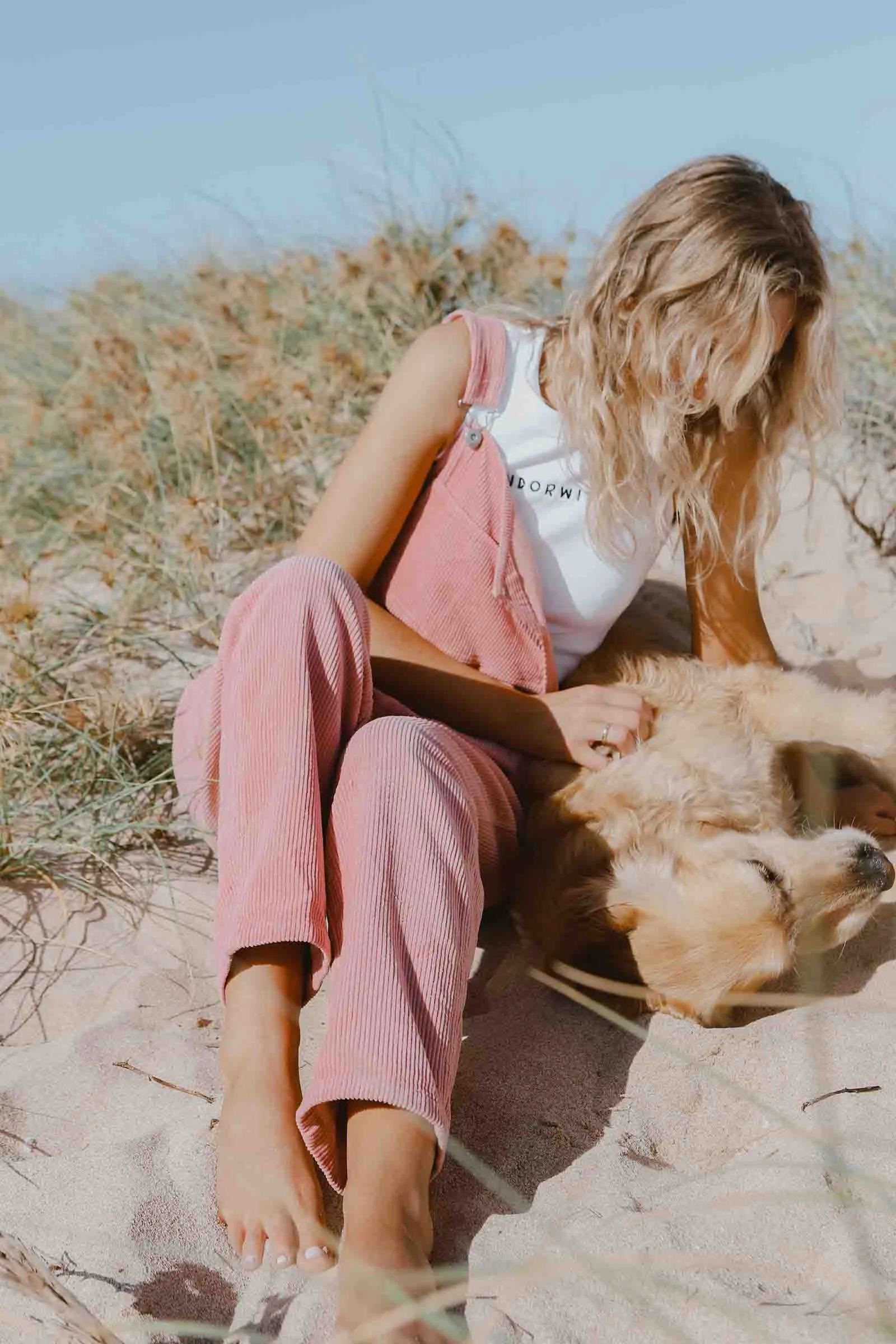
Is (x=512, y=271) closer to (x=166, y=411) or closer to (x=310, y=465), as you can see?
(x=310, y=465)

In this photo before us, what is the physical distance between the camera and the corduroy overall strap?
263 centimetres

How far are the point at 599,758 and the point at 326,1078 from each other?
3.52ft

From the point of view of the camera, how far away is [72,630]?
3.82 metres

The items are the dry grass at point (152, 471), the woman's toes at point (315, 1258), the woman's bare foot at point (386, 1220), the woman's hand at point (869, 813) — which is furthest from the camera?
the dry grass at point (152, 471)

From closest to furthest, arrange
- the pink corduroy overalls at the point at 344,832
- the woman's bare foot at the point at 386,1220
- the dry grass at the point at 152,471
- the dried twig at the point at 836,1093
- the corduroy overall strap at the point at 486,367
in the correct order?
the woman's bare foot at the point at 386,1220 → the pink corduroy overalls at the point at 344,832 → the dried twig at the point at 836,1093 → the corduroy overall strap at the point at 486,367 → the dry grass at the point at 152,471

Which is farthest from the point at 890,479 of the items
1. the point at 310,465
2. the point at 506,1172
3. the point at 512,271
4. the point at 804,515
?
the point at 506,1172

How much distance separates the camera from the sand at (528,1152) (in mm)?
1531

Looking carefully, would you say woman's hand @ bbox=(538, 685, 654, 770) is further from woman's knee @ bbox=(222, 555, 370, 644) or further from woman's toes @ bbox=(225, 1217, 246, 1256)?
woman's toes @ bbox=(225, 1217, 246, 1256)

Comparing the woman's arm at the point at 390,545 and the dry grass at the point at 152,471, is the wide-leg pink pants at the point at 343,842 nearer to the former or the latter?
the woman's arm at the point at 390,545

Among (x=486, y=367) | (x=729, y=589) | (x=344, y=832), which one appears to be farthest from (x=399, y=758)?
(x=729, y=589)

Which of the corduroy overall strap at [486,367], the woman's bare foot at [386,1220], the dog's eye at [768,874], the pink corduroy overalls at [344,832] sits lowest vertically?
the dog's eye at [768,874]

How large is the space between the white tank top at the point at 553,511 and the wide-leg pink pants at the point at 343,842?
2.16 ft

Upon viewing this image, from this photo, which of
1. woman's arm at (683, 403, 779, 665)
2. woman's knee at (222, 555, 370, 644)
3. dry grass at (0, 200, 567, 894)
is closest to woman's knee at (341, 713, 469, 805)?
woman's knee at (222, 555, 370, 644)

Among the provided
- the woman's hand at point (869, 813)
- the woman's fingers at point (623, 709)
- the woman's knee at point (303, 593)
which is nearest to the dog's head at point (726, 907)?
the woman's fingers at point (623, 709)
